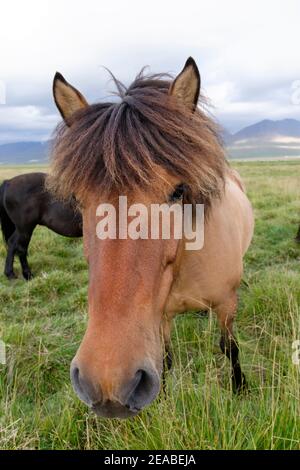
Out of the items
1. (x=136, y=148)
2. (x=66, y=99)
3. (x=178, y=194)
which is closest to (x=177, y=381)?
(x=178, y=194)

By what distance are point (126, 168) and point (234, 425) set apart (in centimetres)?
163

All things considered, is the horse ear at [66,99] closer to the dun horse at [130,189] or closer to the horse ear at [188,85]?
the dun horse at [130,189]

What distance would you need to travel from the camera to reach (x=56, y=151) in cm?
238

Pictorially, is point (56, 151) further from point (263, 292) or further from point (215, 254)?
point (263, 292)

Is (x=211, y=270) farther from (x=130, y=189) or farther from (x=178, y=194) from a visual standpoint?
(x=130, y=189)

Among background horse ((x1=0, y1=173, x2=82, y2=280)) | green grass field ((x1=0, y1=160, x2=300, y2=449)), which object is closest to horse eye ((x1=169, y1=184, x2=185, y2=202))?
green grass field ((x1=0, y1=160, x2=300, y2=449))

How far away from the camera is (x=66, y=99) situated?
2.50 m

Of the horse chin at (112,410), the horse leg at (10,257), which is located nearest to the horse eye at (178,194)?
the horse chin at (112,410)

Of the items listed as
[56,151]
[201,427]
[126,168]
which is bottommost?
[201,427]

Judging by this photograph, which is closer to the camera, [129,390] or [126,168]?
[129,390]

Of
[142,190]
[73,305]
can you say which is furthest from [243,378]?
[73,305]

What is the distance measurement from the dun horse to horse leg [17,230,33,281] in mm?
4891

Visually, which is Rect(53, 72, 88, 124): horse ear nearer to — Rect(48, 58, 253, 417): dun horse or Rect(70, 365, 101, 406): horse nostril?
Rect(48, 58, 253, 417): dun horse

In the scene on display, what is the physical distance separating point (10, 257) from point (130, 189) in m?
5.88
